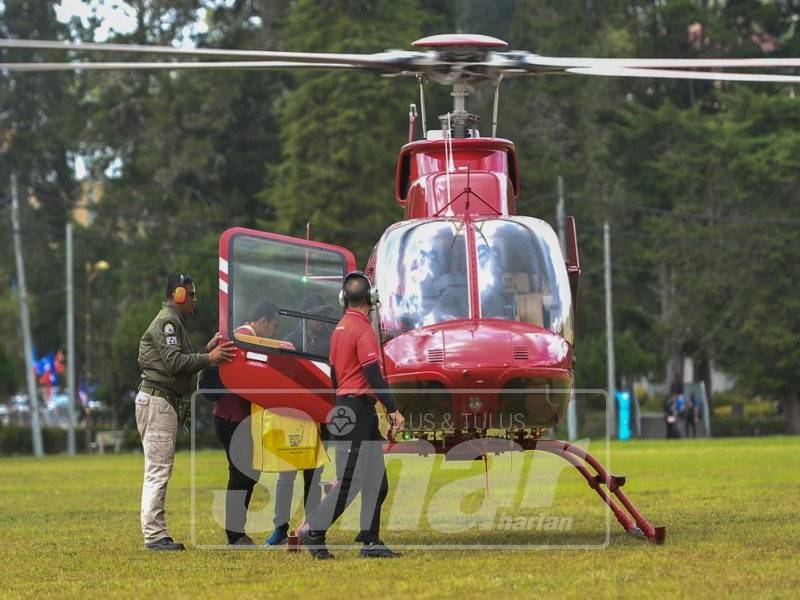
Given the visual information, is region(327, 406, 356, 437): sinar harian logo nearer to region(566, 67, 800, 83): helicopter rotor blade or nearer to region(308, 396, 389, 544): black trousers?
region(308, 396, 389, 544): black trousers

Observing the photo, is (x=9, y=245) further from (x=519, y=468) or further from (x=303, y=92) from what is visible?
(x=519, y=468)

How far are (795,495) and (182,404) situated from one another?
8.57 m

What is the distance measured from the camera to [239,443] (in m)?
14.2

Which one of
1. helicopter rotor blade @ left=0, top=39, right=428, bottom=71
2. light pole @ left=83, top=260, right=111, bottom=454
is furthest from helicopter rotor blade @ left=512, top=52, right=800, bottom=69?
light pole @ left=83, top=260, right=111, bottom=454

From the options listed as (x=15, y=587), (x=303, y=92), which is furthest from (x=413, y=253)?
(x=303, y=92)

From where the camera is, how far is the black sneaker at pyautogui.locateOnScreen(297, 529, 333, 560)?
12656mm

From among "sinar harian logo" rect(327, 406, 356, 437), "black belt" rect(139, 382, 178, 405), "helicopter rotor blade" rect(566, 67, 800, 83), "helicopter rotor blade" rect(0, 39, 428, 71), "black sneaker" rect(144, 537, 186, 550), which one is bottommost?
"black sneaker" rect(144, 537, 186, 550)

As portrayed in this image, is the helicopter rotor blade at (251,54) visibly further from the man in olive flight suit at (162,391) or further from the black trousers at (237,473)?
the black trousers at (237,473)

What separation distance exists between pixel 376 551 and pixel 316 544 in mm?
480

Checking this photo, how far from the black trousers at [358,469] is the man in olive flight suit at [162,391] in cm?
153

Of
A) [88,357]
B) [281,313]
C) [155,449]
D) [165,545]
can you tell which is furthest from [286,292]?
[88,357]

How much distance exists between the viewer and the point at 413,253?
551 inches

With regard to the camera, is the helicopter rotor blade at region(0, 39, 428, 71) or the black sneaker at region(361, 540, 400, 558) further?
the black sneaker at region(361, 540, 400, 558)

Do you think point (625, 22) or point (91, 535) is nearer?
point (91, 535)
